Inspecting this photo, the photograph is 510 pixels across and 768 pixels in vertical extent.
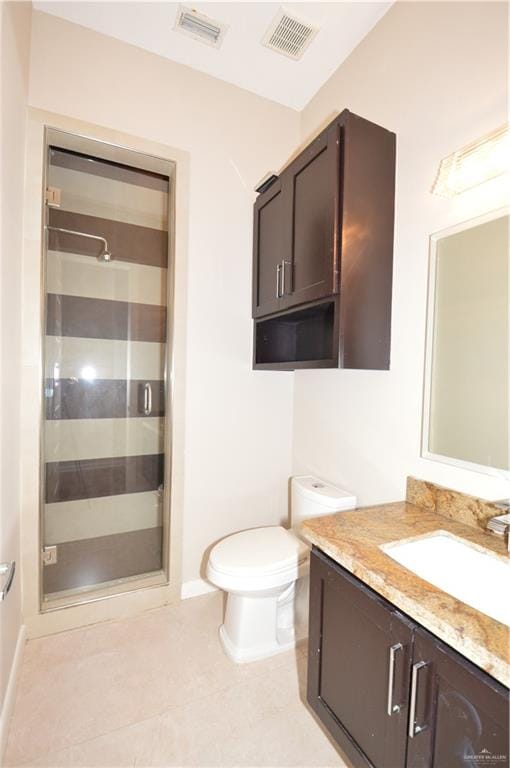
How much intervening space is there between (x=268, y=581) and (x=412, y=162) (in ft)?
6.07

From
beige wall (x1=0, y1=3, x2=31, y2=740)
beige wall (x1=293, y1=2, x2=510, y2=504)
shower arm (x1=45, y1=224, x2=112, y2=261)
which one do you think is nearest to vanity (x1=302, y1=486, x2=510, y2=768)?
beige wall (x1=293, y1=2, x2=510, y2=504)

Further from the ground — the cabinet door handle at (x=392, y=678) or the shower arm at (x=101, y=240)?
the shower arm at (x=101, y=240)

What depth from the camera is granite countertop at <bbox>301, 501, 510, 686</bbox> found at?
68cm

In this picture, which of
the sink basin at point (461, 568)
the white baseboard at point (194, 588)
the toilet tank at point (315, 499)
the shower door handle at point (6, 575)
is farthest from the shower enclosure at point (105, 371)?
the sink basin at point (461, 568)

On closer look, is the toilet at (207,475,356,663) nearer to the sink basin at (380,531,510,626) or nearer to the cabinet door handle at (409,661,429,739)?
the sink basin at (380,531,510,626)

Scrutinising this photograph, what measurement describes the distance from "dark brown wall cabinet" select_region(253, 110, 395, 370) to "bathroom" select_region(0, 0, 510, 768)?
14mm

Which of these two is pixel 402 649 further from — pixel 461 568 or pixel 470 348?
pixel 470 348

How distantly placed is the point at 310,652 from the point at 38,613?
4.53 feet

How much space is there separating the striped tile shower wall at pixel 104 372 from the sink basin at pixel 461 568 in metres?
1.56

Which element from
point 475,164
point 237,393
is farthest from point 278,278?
point 475,164

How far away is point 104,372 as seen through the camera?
210 centimetres

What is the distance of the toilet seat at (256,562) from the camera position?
1513mm

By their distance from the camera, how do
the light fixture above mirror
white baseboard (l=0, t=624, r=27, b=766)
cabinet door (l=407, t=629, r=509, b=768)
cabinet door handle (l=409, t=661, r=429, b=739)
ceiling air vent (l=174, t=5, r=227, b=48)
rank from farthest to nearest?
ceiling air vent (l=174, t=5, r=227, b=48)
white baseboard (l=0, t=624, r=27, b=766)
the light fixture above mirror
cabinet door handle (l=409, t=661, r=429, b=739)
cabinet door (l=407, t=629, r=509, b=768)

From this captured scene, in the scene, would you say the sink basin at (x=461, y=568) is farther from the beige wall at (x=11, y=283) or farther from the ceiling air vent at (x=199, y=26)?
the ceiling air vent at (x=199, y=26)
